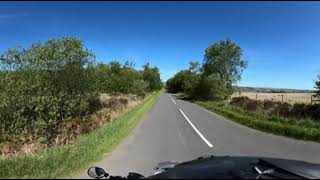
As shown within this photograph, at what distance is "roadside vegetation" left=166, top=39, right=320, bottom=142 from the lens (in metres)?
20.4

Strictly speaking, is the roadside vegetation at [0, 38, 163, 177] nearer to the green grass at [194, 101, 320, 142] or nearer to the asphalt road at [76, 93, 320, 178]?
the asphalt road at [76, 93, 320, 178]

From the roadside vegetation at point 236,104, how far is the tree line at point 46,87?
11.3 metres

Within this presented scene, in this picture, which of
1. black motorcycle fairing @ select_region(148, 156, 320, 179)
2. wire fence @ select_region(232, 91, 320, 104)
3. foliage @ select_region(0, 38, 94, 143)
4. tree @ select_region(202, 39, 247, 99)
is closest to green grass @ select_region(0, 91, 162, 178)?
black motorcycle fairing @ select_region(148, 156, 320, 179)

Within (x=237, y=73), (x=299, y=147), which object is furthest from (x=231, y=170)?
(x=237, y=73)

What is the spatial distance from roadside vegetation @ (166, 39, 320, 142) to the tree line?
1126cm

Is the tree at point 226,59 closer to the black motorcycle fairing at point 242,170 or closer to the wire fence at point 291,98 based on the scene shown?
the wire fence at point 291,98

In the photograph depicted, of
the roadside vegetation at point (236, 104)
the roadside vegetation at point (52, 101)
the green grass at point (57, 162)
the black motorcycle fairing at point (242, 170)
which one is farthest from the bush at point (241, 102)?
the black motorcycle fairing at point (242, 170)

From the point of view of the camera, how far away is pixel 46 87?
2955 cm

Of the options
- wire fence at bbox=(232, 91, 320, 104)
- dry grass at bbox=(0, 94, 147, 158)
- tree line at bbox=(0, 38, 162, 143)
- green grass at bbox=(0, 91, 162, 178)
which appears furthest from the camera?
wire fence at bbox=(232, 91, 320, 104)

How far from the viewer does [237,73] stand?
267ft

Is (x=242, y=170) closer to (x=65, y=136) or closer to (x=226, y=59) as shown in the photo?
(x=65, y=136)

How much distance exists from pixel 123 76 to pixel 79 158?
49202mm

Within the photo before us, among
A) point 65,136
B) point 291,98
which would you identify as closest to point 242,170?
point 65,136

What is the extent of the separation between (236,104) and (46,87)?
20.6 metres
